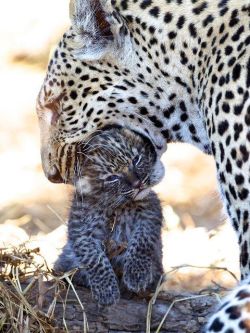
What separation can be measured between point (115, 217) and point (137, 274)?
47 cm

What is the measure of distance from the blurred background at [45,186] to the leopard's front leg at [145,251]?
2.19 m

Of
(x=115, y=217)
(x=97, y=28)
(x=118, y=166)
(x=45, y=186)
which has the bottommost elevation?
(x=45, y=186)

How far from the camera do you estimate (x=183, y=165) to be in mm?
12109

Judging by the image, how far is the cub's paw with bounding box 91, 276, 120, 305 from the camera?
705cm

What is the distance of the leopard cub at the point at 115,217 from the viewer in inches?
276

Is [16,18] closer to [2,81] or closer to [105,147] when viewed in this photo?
[2,81]

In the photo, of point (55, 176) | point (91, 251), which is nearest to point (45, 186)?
point (55, 176)

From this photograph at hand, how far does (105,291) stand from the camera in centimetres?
705

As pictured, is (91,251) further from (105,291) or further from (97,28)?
(97,28)

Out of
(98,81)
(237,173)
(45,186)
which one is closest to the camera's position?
(237,173)

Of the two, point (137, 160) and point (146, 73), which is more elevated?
point (146, 73)

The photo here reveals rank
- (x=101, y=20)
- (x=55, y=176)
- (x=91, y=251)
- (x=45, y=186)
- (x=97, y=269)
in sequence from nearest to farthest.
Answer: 1. (x=101, y=20)
2. (x=97, y=269)
3. (x=91, y=251)
4. (x=55, y=176)
5. (x=45, y=186)

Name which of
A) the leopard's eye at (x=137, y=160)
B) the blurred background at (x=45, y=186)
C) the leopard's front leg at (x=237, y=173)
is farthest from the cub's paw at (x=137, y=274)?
the blurred background at (x=45, y=186)

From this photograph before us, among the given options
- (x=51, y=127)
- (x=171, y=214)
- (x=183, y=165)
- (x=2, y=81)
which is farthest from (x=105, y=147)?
(x=2, y=81)
